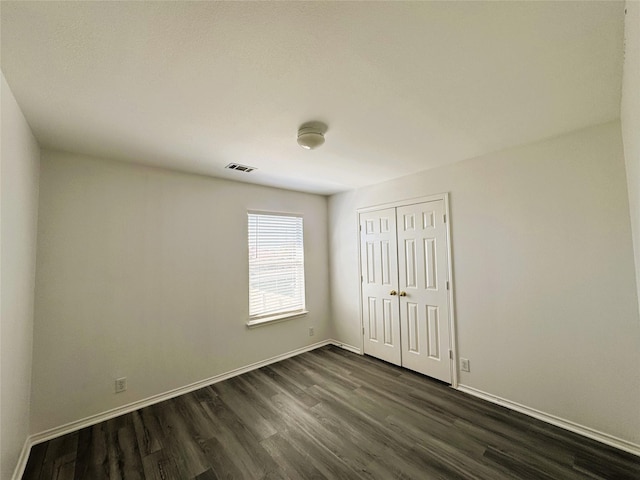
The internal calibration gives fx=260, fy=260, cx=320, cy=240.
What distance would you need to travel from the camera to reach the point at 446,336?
2895 mm

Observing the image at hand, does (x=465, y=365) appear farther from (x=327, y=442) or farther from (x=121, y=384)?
(x=121, y=384)

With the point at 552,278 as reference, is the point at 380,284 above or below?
below

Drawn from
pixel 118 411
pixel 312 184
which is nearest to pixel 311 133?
pixel 312 184

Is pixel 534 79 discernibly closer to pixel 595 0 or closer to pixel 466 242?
pixel 595 0

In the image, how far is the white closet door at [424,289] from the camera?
2.94 metres

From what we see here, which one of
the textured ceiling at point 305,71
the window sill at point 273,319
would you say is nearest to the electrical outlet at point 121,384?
the window sill at point 273,319

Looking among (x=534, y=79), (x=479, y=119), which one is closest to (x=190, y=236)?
(x=479, y=119)

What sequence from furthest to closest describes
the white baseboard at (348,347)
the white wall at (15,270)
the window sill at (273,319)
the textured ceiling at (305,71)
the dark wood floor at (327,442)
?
the white baseboard at (348,347)
the window sill at (273,319)
the dark wood floor at (327,442)
the white wall at (15,270)
the textured ceiling at (305,71)

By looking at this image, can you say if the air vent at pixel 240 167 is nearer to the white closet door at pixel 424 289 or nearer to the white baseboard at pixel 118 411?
the white closet door at pixel 424 289

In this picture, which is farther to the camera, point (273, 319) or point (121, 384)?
point (273, 319)

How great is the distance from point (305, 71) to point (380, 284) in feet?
9.22

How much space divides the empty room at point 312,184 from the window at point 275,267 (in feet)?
0.24

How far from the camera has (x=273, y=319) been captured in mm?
3566

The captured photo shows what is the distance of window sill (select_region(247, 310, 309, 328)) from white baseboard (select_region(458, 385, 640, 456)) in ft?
7.14
